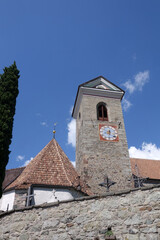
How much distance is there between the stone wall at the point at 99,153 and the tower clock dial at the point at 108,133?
29 centimetres

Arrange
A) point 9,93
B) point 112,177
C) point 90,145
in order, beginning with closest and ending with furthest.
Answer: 1. point 9,93
2. point 112,177
3. point 90,145

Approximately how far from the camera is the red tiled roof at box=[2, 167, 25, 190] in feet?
37.8

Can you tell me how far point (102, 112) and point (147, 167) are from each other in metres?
7.05

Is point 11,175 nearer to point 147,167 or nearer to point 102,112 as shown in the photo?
point 102,112

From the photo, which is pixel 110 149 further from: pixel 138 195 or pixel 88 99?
pixel 138 195

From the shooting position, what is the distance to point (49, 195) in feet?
33.2

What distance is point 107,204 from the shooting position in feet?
18.8

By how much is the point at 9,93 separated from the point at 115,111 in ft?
34.9

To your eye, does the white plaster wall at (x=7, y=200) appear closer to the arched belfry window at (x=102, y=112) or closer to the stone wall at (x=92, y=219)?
the stone wall at (x=92, y=219)

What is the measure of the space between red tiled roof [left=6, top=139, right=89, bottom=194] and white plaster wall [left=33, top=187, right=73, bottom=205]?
0.91ft

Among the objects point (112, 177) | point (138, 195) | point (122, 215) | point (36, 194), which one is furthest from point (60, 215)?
point (112, 177)

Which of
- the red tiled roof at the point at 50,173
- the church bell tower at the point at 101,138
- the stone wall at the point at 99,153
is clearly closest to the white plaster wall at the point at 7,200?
the red tiled roof at the point at 50,173

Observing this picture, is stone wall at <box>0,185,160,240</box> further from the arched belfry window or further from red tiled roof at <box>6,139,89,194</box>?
the arched belfry window

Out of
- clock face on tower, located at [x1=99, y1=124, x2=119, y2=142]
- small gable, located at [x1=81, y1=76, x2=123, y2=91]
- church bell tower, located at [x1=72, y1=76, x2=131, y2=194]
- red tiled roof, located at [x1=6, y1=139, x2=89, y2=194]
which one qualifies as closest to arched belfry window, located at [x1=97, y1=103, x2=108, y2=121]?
church bell tower, located at [x1=72, y1=76, x2=131, y2=194]
